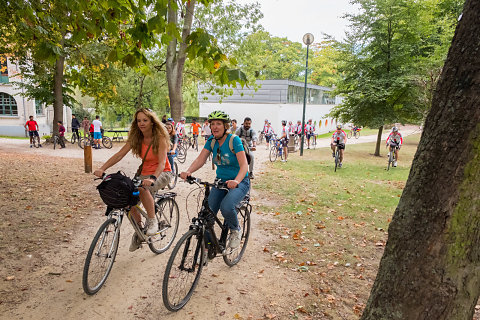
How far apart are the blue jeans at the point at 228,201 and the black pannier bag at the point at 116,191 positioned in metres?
1.03

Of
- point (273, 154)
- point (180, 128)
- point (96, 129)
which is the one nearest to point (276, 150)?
point (273, 154)

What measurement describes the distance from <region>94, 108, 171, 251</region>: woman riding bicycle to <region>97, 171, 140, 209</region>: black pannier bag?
56 centimetres

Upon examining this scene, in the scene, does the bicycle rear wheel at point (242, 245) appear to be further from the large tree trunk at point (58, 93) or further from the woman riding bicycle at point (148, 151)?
the large tree trunk at point (58, 93)

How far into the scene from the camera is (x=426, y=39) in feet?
67.5

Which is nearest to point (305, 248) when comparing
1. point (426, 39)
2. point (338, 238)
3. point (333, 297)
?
point (338, 238)

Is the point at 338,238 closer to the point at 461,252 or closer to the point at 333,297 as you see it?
the point at 333,297

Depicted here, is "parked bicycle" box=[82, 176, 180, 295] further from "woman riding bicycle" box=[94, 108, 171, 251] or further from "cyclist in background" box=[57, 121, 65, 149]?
"cyclist in background" box=[57, 121, 65, 149]

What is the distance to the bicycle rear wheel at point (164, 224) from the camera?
5020 millimetres

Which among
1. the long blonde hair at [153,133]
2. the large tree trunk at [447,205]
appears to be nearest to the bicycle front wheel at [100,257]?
the long blonde hair at [153,133]

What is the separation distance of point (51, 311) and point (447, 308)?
12.7 feet

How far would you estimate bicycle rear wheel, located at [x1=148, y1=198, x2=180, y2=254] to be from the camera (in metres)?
5.02

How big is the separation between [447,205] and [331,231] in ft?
15.1

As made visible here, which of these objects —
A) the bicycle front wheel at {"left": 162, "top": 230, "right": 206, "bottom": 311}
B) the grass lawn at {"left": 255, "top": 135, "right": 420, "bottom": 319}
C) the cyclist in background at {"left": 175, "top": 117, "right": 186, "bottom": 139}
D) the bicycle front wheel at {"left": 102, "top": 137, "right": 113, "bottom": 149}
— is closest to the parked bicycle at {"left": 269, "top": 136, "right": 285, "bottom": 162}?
the grass lawn at {"left": 255, "top": 135, "right": 420, "bottom": 319}

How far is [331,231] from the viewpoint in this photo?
6516 mm
